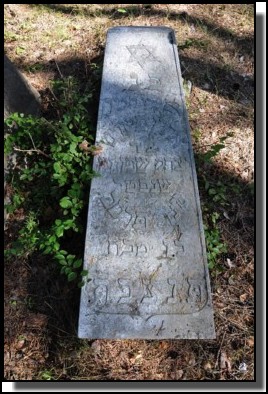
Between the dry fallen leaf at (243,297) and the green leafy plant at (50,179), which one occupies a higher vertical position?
the green leafy plant at (50,179)

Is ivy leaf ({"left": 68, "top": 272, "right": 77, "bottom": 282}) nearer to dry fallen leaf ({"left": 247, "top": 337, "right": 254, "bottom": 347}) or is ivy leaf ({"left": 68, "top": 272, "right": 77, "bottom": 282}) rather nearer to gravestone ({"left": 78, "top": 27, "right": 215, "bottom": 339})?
gravestone ({"left": 78, "top": 27, "right": 215, "bottom": 339})

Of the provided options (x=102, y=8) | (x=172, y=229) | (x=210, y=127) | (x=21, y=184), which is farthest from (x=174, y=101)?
(x=102, y=8)

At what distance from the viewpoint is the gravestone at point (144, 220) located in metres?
2.58

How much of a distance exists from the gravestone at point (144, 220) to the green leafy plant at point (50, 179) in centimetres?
15

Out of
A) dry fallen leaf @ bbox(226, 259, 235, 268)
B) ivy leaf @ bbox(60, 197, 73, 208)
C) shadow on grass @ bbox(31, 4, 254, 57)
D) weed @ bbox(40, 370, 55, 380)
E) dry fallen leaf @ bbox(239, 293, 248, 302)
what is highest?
shadow on grass @ bbox(31, 4, 254, 57)

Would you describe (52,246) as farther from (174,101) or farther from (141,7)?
(141,7)

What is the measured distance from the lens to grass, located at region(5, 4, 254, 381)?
2.67 metres

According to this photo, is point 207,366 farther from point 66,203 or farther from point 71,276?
A: point 66,203

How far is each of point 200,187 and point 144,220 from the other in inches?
33.5

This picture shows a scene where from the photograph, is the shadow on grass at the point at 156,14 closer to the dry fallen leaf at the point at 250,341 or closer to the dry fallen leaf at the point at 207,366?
the dry fallen leaf at the point at 250,341

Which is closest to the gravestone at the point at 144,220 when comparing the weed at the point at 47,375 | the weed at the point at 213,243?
the weed at the point at 213,243

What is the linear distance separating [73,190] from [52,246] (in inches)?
19.1

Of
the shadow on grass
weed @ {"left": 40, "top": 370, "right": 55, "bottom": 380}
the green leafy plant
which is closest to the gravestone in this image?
the green leafy plant

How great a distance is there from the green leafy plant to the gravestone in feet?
0.48
